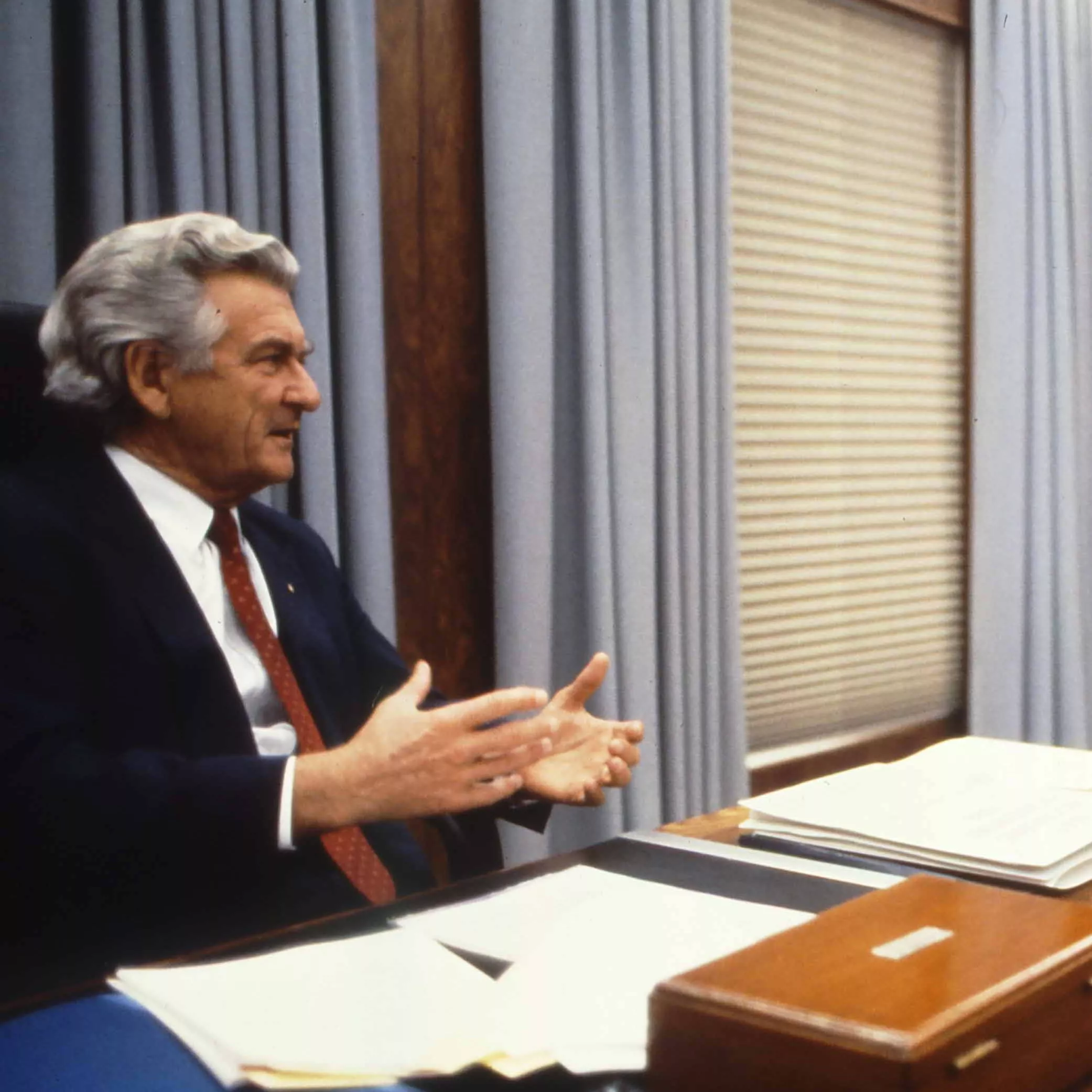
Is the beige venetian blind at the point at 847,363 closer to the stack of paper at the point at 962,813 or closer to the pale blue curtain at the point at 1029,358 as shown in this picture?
the pale blue curtain at the point at 1029,358

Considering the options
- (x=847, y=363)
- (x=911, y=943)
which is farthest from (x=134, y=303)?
(x=847, y=363)

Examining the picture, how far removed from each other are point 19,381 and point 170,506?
0.75ft

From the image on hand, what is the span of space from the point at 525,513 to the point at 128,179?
93cm

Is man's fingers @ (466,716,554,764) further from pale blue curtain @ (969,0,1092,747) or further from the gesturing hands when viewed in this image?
pale blue curtain @ (969,0,1092,747)

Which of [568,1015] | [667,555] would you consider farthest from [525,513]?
[568,1015]

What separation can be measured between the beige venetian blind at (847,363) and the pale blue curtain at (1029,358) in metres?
0.14

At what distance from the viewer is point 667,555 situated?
2.58 metres

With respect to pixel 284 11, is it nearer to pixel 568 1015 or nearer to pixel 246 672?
pixel 246 672

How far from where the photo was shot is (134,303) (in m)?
1.45

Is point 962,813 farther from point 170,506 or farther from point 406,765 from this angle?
point 170,506

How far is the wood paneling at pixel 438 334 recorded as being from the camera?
2.29 metres

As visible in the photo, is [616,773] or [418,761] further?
[616,773]

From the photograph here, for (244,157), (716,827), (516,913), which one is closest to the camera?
(516,913)

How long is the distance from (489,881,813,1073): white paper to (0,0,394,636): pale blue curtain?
121cm
